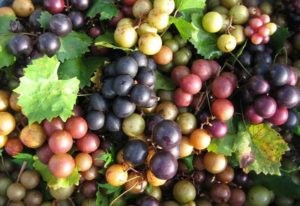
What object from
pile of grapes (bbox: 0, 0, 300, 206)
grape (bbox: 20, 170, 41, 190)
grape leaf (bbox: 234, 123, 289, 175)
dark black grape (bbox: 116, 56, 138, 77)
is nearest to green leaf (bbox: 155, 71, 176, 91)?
pile of grapes (bbox: 0, 0, 300, 206)

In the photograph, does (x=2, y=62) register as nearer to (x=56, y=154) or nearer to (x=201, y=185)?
(x=56, y=154)

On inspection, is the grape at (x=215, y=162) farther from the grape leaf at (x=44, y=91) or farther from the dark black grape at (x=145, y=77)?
the grape leaf at (x=44, y=91)

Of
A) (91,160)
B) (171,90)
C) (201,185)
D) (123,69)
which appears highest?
(123,69)

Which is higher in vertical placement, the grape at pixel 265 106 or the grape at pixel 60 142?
the grape at pixel 265 106

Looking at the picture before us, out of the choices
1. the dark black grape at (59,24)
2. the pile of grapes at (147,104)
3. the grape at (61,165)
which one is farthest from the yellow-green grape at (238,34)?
the grape at (61,165)

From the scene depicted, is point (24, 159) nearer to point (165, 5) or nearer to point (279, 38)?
point (165, 5)

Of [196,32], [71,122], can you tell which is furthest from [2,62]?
[196,32]
